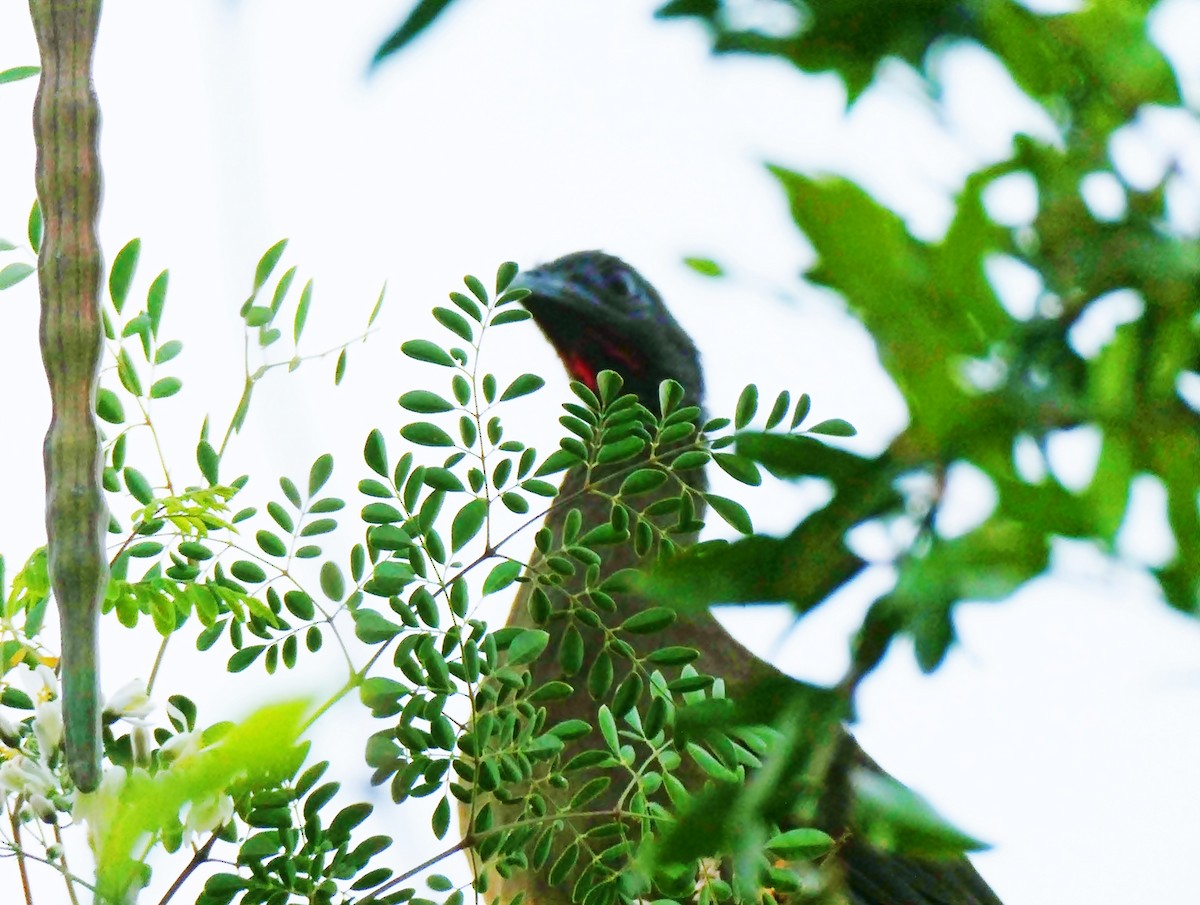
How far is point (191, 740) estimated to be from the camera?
48.0 inches

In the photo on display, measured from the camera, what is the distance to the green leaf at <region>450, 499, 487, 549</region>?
1.31m

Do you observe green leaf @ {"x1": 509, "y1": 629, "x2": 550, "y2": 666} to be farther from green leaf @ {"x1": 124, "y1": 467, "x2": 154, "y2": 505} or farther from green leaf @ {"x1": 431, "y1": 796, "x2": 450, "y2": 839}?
green leaf @ {"x1": 124, "y1": 467, "x2": 154, "y2": 505}

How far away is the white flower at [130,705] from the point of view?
1.26 meters

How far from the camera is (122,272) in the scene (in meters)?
1.44

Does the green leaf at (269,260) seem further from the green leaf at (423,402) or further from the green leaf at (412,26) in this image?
the green leaf at (412,26)

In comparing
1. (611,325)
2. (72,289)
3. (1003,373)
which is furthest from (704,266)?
(611,325)

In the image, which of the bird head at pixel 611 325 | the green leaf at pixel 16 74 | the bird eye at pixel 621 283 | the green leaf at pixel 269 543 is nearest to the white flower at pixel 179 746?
the green leaf at pixel 269 543

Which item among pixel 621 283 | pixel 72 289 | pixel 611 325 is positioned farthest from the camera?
pixel 621 283

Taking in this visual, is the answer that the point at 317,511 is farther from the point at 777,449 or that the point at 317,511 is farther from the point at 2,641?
the point at 777,449

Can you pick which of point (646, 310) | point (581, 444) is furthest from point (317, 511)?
point (646, 310)

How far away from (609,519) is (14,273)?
61 centimetres

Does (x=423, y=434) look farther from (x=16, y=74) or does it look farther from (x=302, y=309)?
(x=16, y=74)

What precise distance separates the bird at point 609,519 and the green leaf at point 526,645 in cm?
4

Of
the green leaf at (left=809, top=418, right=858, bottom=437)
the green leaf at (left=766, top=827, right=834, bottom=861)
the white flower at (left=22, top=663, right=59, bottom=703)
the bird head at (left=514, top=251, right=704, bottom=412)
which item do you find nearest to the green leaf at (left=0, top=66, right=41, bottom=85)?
the white flower at (left=22, top=663, right=59, bottom=703)
